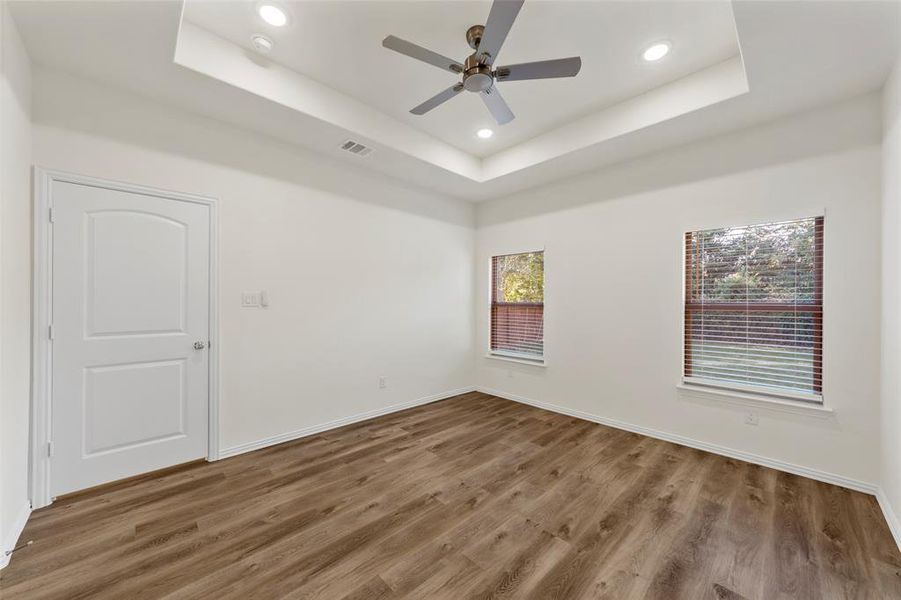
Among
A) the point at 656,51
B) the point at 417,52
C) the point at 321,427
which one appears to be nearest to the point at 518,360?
the point at 321,427

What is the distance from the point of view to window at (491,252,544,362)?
15.4 ft

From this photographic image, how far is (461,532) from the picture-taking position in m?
2.12

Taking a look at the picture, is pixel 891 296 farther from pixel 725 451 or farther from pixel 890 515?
pixel 725 451

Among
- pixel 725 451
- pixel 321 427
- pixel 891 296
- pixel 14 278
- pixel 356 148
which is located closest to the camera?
pixel 14 278

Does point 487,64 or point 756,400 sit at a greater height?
point 487,64

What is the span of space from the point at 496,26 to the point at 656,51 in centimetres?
144

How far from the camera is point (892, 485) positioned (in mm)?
2207

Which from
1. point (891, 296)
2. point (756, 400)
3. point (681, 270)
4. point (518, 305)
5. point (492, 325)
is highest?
point (681, 270)

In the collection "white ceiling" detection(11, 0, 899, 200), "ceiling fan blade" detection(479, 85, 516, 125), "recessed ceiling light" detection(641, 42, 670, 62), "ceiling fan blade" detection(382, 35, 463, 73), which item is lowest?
"ceiling fan blade" detection(479, 85, 516, 125)

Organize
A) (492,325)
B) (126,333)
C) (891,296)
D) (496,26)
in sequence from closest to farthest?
(496,26) < (891,296) < (126,333) < (492,325)

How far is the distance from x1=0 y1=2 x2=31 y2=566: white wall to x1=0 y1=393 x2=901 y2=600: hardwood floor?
0.33 m

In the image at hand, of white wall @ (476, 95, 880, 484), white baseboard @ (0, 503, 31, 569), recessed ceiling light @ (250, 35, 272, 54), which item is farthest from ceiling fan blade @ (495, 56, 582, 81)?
white baseboard @ (0, 503, 31, 569)

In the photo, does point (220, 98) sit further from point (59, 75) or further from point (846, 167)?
point (846, 167)

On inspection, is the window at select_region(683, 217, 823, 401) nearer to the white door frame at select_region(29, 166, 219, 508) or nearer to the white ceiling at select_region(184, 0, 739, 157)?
the white ceiling at select_region(184, 0, 739, 157)
